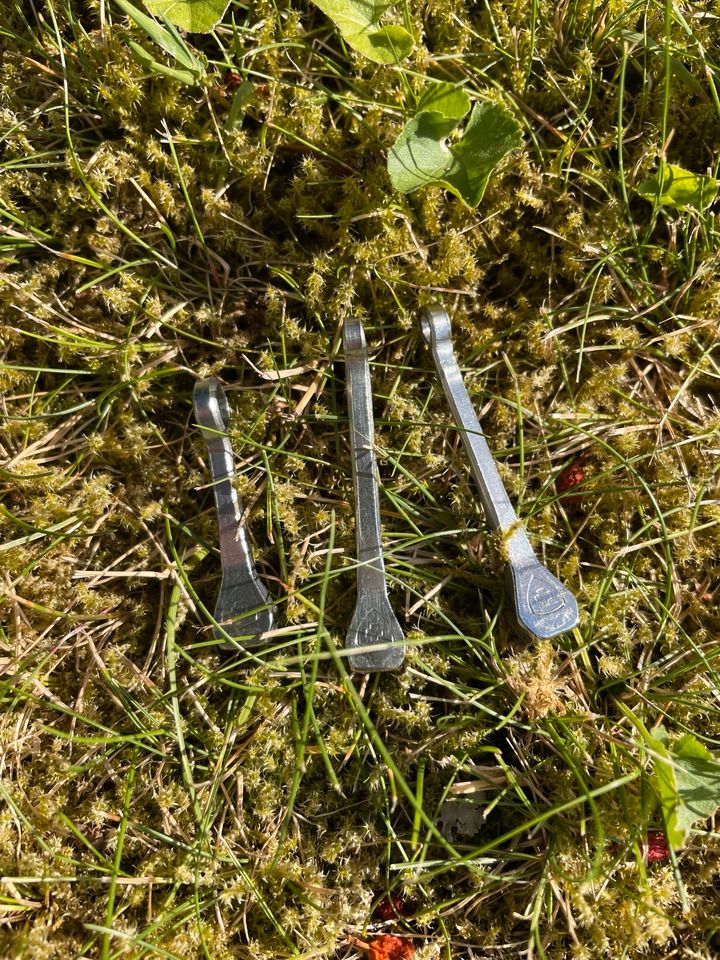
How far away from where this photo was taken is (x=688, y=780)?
1295 millimetres

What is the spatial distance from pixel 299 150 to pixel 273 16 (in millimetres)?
280

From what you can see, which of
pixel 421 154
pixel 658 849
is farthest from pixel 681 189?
pixel 658 849

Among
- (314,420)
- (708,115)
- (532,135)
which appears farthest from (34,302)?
(708,115)

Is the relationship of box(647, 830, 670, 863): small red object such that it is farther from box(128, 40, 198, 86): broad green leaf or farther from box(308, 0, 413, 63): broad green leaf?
box(128, 40, 198, 86): broad green leaf

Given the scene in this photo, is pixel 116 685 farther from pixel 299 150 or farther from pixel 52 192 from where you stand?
pixel 299 150

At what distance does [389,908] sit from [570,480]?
0.98 meters

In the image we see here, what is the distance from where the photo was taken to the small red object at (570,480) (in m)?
1.52

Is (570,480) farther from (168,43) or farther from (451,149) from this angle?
(168,43)

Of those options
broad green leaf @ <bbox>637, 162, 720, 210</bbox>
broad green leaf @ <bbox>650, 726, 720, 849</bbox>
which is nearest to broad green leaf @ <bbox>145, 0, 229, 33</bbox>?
broad green leaf @ <bbox>637, 162, 720, 210</bbox>

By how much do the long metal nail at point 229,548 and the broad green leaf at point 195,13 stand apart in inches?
28.0

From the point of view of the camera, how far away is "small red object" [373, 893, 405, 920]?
4.58 feet

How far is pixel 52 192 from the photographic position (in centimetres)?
150

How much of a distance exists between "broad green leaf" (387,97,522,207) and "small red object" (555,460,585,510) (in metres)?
0.61

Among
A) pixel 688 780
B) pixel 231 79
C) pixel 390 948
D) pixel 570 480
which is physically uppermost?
pixel 231 79
